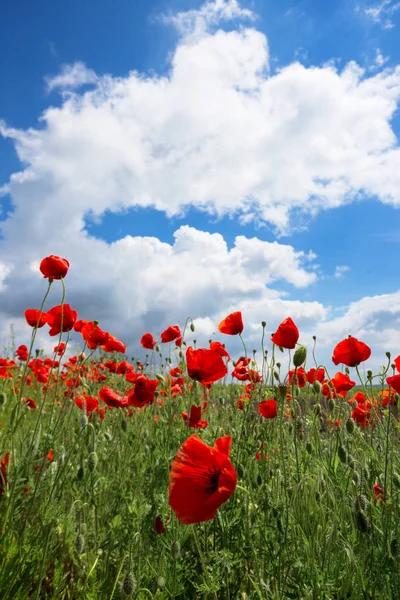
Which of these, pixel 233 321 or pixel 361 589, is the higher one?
pixel 233 321

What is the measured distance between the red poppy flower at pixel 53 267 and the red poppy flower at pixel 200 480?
59.0 inches

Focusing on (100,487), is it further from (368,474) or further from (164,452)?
(368,474)

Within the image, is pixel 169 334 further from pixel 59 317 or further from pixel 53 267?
pixel 53 267

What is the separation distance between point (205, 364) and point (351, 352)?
105 centimetres

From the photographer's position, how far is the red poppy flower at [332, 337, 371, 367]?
2.64m

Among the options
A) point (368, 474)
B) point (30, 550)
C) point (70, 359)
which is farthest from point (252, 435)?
point (70, 359)

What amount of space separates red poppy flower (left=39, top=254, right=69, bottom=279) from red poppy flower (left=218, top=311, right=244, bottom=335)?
103 cm

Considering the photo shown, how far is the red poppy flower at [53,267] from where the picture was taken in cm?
245

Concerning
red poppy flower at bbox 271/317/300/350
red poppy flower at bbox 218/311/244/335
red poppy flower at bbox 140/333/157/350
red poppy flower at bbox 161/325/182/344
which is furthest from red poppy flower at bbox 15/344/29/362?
red poppy flower at bbox 271/317/300/350

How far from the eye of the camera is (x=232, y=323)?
289cm

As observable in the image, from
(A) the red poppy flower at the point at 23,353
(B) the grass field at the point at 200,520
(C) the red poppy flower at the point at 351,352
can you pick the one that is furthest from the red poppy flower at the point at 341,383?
(A) the red poppy flower at the point at 23,353

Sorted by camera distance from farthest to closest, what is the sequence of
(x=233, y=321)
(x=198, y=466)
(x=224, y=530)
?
(x=233, y=321) → (x=224, y=530) → (x=198, y=466)

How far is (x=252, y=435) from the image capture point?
348cm

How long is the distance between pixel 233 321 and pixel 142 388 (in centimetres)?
71
